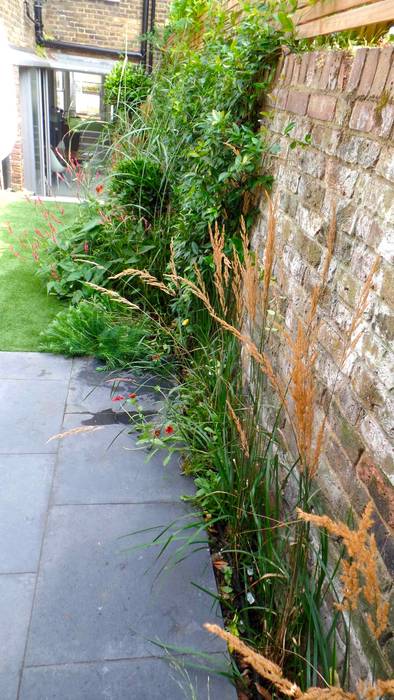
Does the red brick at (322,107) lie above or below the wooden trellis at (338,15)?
below

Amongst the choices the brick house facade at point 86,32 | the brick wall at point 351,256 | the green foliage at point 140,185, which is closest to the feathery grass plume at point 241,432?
the brick wall at point 351,256

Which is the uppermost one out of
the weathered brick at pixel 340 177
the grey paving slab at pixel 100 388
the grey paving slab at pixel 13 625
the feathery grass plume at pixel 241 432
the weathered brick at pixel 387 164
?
the weathered brick at pixel 387 164

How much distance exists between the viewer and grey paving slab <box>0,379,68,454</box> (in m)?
2.54

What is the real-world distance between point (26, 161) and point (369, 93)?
8505mm

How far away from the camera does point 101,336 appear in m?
3.41

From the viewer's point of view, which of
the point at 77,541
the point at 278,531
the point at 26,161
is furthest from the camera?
the point at 26,161

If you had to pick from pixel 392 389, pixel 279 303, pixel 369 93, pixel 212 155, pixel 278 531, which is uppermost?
pixel 369 93

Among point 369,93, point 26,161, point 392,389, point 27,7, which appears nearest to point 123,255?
point 369,93

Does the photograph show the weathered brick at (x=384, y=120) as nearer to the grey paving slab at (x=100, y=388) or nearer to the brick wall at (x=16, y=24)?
the grey paving slab at (x=100, y=388)

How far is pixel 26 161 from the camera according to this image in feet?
28.5

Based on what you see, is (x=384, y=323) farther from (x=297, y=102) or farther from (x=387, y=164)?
(x=297, y=102)

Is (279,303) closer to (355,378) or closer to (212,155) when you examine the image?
(355,378)

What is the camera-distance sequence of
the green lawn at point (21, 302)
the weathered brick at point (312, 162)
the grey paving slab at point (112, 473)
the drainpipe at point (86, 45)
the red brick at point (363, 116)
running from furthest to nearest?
the drainpipe at point (86, 45), the green lawn at point (21, 302), the grey paving slab at point (112, 473), the weathered brick at point (312, 162), the red brick at point (363, 116)

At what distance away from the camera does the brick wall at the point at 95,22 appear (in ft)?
31.9
